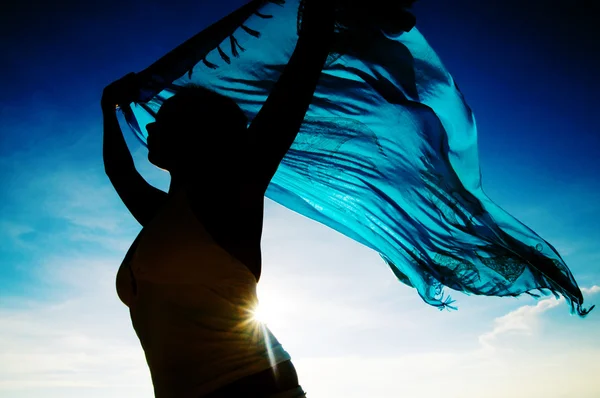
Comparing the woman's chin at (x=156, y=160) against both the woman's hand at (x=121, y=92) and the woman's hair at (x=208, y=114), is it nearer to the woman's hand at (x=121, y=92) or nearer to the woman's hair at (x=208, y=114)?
the woman's hair at (x=208, y=114)

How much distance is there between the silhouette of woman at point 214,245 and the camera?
149 centimetres

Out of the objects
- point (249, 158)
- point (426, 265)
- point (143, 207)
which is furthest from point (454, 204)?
point (143, 207)

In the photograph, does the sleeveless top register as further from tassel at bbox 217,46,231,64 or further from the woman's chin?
tassel at bbox 217,46,231,64

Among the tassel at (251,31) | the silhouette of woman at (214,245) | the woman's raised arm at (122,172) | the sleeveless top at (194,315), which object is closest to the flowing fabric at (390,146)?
the tassel at (251,31)

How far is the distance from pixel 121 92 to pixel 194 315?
203 centimetres

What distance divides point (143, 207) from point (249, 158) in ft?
3.32

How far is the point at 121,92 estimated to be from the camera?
2.89 metres

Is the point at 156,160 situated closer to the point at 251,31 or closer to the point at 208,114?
the point at 208,114

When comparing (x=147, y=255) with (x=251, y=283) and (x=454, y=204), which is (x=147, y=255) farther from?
(x=454, y=204)

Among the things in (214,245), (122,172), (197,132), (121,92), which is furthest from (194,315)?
(121,92)

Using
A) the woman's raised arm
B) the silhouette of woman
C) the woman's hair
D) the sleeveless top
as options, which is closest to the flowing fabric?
the woman's raised arm

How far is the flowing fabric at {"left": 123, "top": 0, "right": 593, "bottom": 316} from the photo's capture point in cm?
291

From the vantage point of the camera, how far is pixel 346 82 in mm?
3109

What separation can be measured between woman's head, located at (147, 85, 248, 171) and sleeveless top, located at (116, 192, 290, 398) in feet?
1.30
